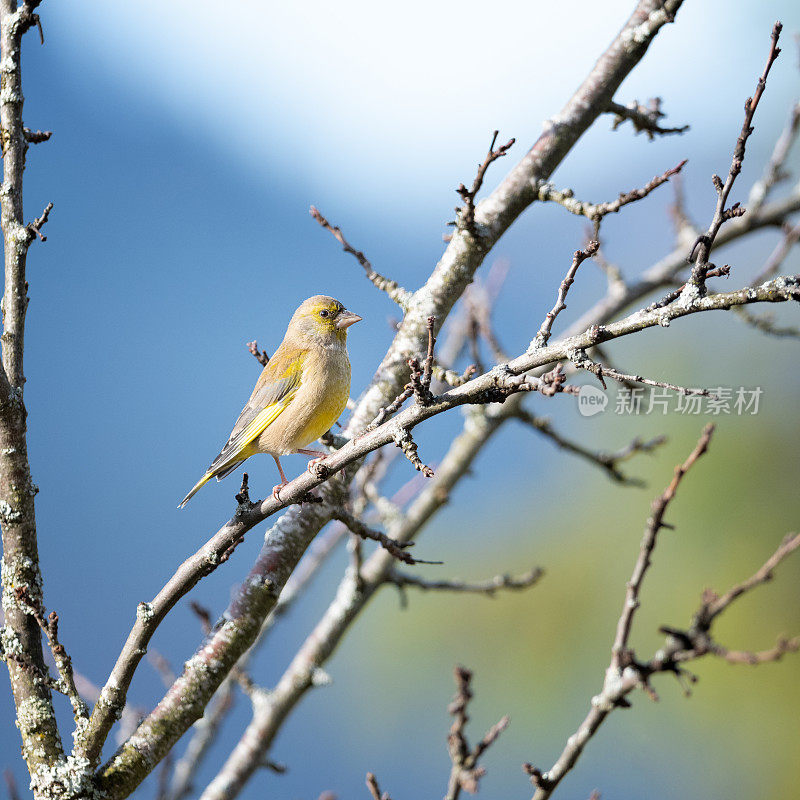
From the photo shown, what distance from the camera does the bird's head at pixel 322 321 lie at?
14.7 feet

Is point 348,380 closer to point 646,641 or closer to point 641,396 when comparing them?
point 641,396

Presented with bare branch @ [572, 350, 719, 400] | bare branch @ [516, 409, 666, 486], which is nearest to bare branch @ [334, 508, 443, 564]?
bare branch @ [572, 350, 719, 400]

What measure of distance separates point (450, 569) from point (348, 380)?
8379 mm

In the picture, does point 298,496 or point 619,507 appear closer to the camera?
point 298,496

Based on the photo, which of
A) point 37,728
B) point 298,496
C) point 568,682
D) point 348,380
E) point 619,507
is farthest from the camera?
point 619,507

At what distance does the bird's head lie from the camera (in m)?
4.48

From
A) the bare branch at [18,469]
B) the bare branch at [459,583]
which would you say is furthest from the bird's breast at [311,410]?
the bare branch at [18,469]

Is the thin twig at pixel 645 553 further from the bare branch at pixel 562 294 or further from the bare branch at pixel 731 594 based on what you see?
the bare branch at pixel 562 294

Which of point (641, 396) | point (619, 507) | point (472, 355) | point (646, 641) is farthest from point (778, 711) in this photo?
point (472, 355)

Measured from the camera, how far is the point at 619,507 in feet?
38.4

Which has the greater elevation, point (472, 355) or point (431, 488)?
point (472, 355)

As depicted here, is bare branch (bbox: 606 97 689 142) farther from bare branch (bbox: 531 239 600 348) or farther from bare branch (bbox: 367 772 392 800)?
bare branch (bbox: 367 772 392 800)

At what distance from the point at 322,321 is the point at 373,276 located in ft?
1.74

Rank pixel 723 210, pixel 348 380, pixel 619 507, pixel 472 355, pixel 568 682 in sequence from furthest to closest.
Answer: pixel 619 507
pixel 568 682
pixel 472 355
pixel 348 380
pixel 723 210
